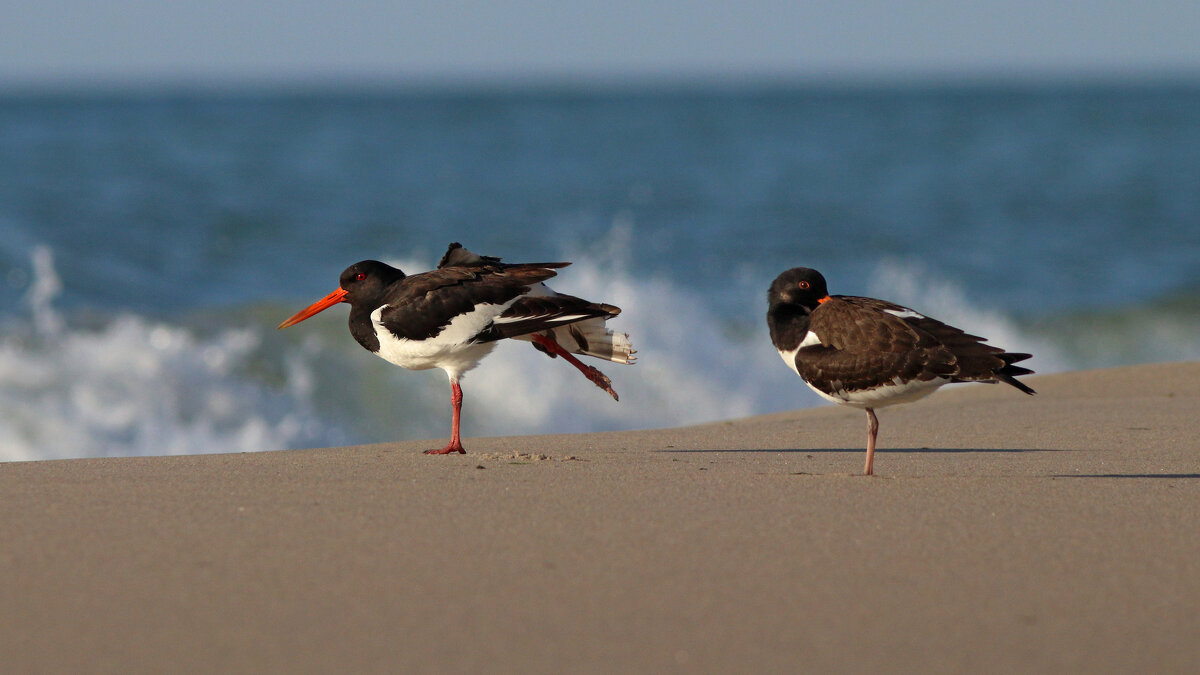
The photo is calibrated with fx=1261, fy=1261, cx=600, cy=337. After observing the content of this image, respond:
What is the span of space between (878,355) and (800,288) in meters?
0.60

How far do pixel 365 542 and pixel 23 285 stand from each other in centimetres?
1191

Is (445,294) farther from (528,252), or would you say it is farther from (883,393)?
(528,252)

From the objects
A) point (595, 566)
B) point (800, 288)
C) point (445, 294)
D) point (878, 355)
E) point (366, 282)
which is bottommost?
point (595, 566)

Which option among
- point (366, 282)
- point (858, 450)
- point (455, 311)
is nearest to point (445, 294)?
point (455, 311)

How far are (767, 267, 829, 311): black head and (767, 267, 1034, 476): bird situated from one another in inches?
1.8

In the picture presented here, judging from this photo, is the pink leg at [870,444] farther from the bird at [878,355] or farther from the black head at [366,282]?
the black head at [366,282]

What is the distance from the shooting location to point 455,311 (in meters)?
6.60

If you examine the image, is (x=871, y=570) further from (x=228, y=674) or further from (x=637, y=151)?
(x=637, y=151)

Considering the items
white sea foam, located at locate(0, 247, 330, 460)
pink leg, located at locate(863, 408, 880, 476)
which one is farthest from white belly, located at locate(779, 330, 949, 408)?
white sea foam, located at locate(0, 247, 330, 460)

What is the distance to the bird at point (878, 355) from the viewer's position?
5.29 metres

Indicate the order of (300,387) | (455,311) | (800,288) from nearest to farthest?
(800,288) → (455,311) → (300,387)

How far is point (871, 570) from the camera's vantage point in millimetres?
3750

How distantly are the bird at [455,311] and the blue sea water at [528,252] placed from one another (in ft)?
10.6

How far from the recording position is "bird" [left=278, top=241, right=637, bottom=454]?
6602mm
